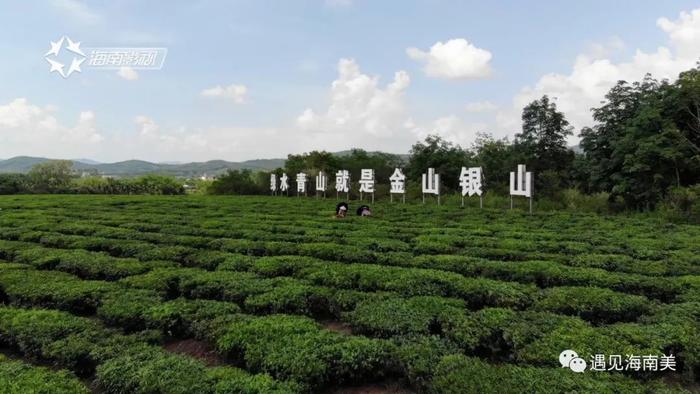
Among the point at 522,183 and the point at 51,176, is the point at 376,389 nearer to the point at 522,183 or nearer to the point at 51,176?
the point at 522,183

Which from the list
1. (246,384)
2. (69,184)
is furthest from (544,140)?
(69,184)

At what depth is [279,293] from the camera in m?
6.21

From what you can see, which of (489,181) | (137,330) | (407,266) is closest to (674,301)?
(407,266)

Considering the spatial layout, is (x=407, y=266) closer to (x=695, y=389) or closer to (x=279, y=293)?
(x=279, y=293)

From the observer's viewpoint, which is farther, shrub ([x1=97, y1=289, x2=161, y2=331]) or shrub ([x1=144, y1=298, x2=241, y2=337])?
shrub ([x1=97, y1=289, x2=161, y2=331])

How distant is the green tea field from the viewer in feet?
13.2

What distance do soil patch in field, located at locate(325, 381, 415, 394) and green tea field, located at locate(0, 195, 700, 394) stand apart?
22 mm

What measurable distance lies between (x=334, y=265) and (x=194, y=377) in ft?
13.8

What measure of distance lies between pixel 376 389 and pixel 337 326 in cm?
162

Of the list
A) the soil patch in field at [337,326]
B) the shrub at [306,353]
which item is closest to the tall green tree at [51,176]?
the soil patch in field at [337,326]

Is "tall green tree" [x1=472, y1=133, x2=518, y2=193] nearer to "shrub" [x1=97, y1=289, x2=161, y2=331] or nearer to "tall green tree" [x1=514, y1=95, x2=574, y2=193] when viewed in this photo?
"tall green tree" [x1=514, y1=95, x2=574, y2=193]

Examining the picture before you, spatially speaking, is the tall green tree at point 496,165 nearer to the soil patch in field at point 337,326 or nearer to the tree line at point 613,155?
the tree line at point 613,155

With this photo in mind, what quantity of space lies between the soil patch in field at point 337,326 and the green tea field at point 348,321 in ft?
0.09
